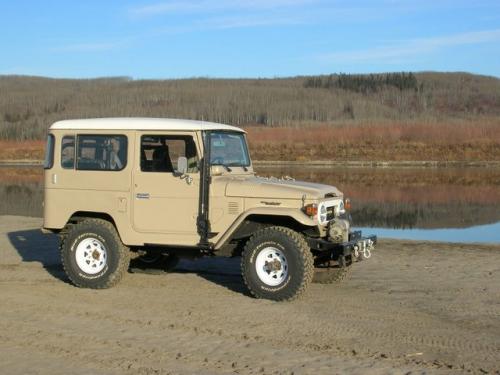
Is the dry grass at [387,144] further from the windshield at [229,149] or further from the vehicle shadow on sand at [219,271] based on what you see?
the windshield at [229,149]

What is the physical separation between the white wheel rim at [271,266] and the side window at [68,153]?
3117 millimetres

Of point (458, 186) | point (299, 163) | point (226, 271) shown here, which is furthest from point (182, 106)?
point (226, 271)

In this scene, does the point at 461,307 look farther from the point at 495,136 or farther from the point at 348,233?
the point at 495,136

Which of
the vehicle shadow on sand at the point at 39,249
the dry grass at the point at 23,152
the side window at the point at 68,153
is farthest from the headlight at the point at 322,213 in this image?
the dry grass at the point at 23,152

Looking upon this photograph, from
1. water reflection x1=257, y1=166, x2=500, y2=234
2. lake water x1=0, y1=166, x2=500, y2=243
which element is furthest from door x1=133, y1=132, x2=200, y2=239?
water reflection x1=257, y1=166, x2=500, y2=234

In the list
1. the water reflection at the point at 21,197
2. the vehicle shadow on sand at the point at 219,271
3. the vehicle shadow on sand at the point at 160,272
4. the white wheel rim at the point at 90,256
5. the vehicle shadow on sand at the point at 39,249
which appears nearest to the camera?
the white wheel rim at the point at 90,256

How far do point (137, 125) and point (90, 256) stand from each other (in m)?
1.96

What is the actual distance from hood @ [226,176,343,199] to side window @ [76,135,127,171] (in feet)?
5.50

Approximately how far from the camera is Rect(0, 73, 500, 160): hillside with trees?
106 meters

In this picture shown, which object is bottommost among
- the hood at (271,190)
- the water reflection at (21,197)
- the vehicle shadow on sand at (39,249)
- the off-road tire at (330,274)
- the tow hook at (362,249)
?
the water reflection at (21,197)

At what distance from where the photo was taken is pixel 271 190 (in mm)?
10047

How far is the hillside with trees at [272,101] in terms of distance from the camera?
10606 cm

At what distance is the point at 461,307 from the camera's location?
9844mm

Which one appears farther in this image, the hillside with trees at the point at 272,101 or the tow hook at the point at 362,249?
the hillside with trees at the point at 272,101
